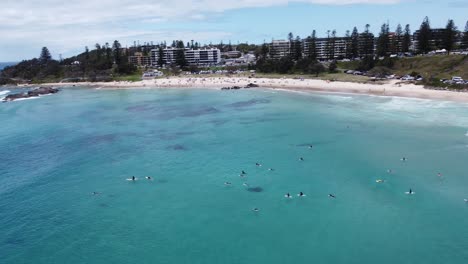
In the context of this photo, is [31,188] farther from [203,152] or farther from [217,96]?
[217,96]

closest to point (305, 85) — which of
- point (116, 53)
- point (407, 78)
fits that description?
point (407, 78)

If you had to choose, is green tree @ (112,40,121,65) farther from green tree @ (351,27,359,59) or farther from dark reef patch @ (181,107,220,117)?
green tree @ (351,27,359,59)

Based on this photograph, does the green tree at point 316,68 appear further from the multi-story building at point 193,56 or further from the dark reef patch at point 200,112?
the multi-story building at point 193,56

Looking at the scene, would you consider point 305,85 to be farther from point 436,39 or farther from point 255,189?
point 255,189

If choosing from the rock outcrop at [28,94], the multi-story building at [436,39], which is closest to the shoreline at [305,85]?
the rock outcrop at [28,94]

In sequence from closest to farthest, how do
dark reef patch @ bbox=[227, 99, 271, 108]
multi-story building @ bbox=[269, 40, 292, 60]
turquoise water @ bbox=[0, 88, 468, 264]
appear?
turquoise water @ bbox=[0, 88, 468, 264], dark reef patch @ bbox=[227, 99, 271, 108], multi-story building @ bbox=[269, 40, 292, 60]

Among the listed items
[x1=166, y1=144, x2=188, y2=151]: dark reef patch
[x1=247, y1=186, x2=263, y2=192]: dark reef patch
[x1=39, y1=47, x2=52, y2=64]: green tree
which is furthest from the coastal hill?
[x1=39, y1=47, x2=52, y2=64]: green tree

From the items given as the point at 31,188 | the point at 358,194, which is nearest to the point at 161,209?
the point at 31,188
